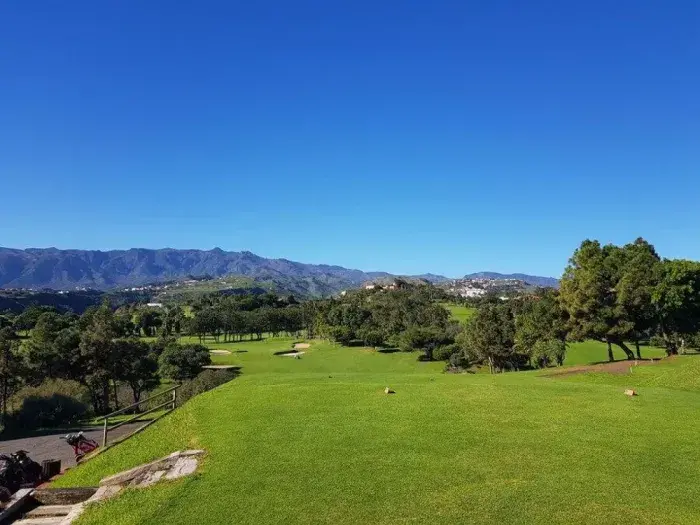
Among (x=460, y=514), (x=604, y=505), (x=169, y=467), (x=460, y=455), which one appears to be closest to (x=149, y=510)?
(x=169, y=467)

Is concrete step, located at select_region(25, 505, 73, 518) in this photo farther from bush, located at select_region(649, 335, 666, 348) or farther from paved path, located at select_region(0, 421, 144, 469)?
bush, located at select_region(649, 335, 666, 348)

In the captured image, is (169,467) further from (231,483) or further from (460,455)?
(460,455)

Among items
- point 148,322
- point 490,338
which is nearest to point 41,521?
point 490,338

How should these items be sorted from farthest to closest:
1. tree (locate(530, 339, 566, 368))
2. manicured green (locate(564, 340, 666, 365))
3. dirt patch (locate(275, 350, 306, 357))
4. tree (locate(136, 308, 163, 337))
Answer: tree (locate(136, 308, 163, 337)), dirt patch (locate(275, 350, 306, 357)), manicured green (locate(564, 340, 666, 365)), tree (locate(530, 339, 566, 368))

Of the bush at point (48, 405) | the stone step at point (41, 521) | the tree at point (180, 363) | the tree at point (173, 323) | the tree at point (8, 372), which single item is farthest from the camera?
the tree at point (173, 323)

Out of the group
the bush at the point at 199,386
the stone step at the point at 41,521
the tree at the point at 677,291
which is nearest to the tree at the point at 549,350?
the tree at the point at 677,291

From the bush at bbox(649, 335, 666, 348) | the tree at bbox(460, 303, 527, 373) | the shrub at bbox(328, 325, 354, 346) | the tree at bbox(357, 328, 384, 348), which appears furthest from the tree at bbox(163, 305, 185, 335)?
the bush at bbox(649, 335, 666, 348)

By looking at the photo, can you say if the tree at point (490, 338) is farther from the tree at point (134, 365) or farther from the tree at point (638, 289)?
the tree at point (134, 365)
